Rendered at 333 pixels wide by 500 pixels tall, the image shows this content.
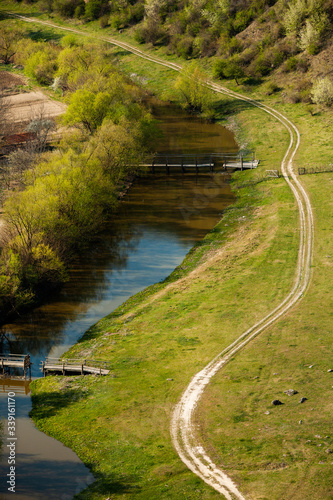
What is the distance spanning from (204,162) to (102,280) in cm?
3432

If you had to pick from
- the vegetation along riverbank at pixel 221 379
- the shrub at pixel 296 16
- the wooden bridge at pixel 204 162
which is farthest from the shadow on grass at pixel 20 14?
the vegetation along riverbank at pixel 221 379

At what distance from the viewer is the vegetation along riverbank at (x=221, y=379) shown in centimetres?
2731

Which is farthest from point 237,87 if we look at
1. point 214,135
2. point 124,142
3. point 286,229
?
point 286,229

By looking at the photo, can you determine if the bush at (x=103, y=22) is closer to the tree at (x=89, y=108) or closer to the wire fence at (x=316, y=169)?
the tree at (x=89, y=108)

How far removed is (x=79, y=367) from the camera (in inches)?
1521

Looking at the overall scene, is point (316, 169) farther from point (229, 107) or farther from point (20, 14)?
point (20, 14)

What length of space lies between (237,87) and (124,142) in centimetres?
4627

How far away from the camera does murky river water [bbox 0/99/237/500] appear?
30.1 m

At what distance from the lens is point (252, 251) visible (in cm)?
5416

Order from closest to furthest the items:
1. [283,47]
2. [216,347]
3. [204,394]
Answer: [204,394] < [216,347] < [283,47]

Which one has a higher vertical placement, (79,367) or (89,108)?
(89,108)

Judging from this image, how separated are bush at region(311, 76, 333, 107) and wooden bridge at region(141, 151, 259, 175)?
56.8 feet

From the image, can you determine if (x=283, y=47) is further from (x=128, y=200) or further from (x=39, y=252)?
(x=39, y=252)

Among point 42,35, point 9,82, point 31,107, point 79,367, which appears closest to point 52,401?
point 79,367
